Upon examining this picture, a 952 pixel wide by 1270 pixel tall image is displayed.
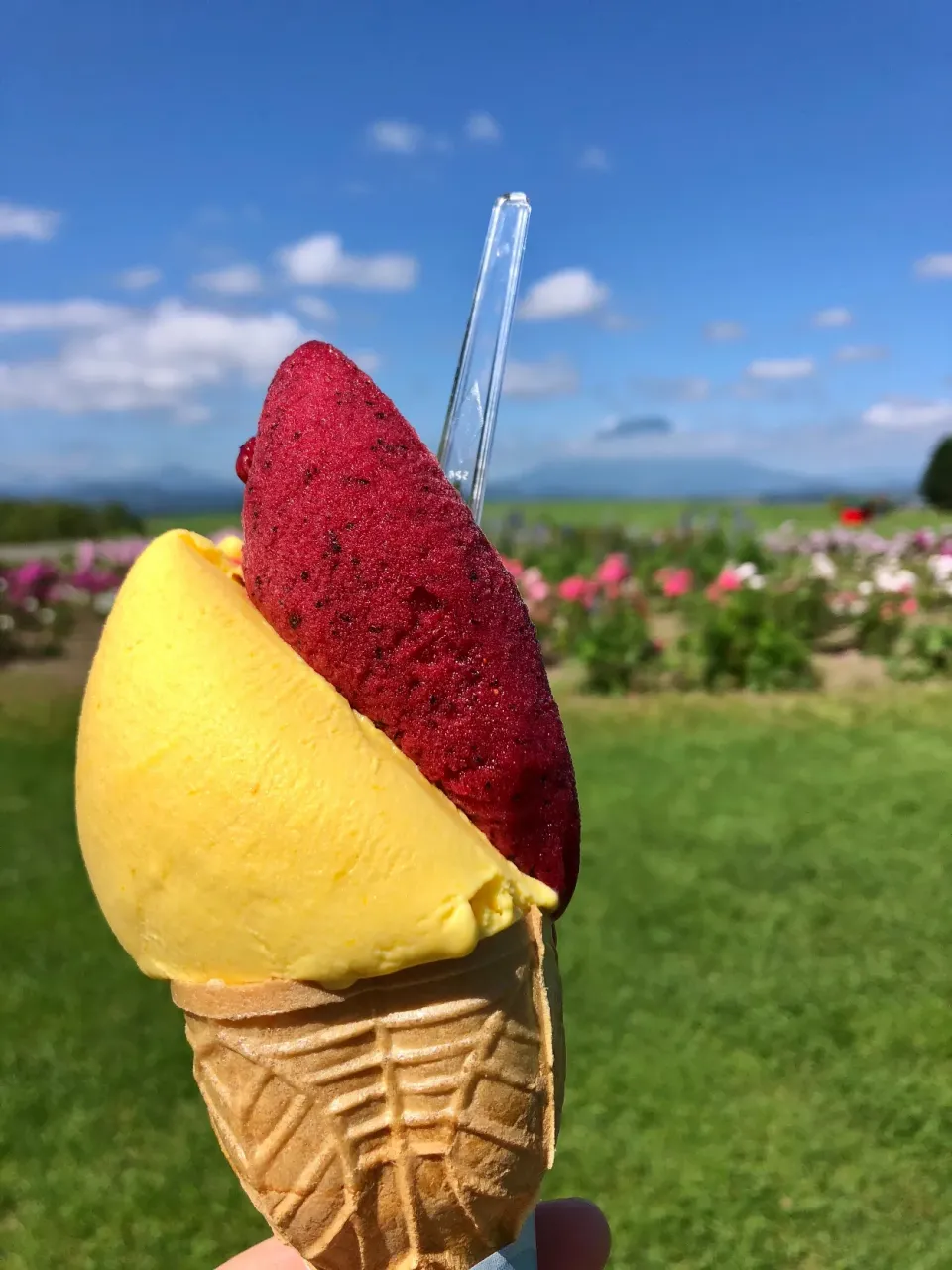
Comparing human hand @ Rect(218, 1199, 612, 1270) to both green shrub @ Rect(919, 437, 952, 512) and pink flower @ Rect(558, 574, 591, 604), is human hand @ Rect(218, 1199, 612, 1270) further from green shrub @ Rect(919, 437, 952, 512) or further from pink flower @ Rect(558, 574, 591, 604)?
green shrub @ Rect(919, 437, 952, 512)

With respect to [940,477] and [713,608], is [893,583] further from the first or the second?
[940,477]

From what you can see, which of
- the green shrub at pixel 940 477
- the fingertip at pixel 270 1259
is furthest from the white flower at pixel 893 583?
the green shrub at pixel 940 477

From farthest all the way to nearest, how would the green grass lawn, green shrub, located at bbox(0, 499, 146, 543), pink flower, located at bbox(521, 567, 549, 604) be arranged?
1. green shrub, located at bbox(0, 499, 146, 543)
2. pink flower, located at bbox(521, 567, 549, 604)
3. the green grass lawn

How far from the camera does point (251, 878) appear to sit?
1.35m

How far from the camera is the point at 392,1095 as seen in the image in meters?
1.44

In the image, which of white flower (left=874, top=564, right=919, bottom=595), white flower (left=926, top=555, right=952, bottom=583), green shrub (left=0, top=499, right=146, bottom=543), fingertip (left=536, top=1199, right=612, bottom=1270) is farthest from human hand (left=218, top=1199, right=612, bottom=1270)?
green shrub (left=0, top=499, right=146, bottom=543)

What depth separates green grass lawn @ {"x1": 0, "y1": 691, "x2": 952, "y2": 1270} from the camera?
120 inches

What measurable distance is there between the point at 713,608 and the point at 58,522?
870 cm

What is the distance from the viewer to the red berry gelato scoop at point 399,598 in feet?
4.64

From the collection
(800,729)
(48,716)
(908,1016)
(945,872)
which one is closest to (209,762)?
(908,1016)

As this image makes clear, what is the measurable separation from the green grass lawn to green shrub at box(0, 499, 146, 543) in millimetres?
7327

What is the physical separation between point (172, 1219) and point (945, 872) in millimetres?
3611

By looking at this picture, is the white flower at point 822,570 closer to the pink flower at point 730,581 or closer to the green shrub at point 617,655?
the pink flower at point 730,581

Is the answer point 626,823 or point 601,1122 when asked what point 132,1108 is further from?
point 626,823
